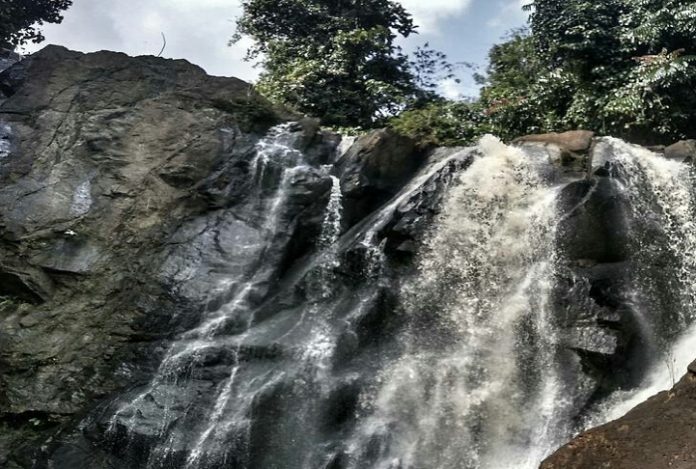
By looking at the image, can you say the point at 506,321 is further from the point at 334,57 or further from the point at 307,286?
the point at 334,57

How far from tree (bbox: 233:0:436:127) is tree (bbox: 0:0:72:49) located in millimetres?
8801

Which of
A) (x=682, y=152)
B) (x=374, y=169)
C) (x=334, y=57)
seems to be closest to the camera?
(x=682, y=152)

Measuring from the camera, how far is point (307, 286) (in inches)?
448

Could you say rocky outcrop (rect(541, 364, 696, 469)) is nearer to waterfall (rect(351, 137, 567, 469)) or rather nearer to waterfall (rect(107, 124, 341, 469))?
waterfall (rect(351, 137, 567, 469))

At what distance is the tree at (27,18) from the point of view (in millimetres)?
24538

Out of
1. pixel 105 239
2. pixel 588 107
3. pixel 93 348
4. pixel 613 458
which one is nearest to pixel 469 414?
pixel 613 458

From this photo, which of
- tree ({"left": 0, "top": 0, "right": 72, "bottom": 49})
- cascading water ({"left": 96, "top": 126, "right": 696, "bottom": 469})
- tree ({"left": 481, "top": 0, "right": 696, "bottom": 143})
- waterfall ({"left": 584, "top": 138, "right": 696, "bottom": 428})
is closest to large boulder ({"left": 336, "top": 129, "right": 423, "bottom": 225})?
cascading water ({"left": 96, "top": 126, "right": 696, "bottom": 469})

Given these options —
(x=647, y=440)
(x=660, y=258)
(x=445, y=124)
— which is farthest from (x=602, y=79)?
(x=647, y=440)

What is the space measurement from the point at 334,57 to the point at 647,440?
15553 mm

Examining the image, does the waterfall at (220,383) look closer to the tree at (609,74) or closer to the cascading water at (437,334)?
the cascading water at (437,334)

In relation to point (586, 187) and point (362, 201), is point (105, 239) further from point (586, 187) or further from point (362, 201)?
point (586, 187)

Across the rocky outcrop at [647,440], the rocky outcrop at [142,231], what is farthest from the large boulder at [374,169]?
the rocky outcrop at [647,440]

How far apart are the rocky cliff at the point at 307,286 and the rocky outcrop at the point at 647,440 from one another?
29 centimetres

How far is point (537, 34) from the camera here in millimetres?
18438
